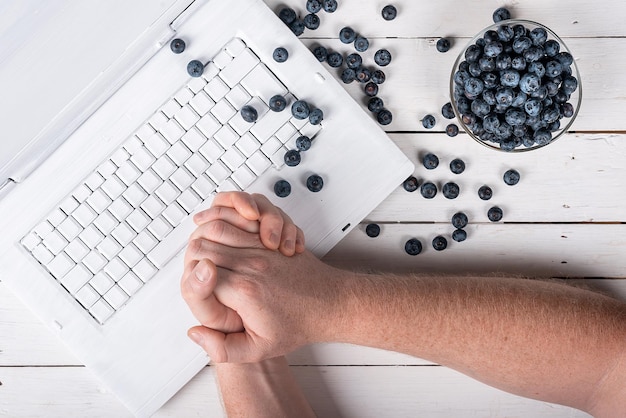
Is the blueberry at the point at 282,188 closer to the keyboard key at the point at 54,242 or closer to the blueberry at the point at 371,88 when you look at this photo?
the blueberry at the point at 371,88

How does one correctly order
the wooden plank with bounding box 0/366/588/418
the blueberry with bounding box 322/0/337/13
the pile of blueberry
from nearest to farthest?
the pile of blueberry → the blueberry with bounding box 322/0/337/13 → the wooden plank with bounding box 0/366/588/418

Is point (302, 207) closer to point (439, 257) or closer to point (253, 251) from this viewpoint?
point (253, 251)

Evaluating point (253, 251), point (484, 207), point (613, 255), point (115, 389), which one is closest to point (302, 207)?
point (253, 251)

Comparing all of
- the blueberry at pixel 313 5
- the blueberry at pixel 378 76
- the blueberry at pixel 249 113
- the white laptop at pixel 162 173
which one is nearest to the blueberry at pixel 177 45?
the white laptop at pixel 162 173

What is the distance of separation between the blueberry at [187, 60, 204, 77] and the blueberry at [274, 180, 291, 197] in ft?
0.78

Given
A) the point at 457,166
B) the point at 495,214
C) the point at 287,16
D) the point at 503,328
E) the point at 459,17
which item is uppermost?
the point at 287,16

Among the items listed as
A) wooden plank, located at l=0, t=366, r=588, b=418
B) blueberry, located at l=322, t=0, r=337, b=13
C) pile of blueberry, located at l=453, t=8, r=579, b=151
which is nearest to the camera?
pile of blueberry, located at l=453, t=8, r=579, b=151

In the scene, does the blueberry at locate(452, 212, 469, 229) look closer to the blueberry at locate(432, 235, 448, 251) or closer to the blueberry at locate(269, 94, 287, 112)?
the blueberry at locate(432, 235, 448, 251)

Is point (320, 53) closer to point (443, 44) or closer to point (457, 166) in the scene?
point (443, 44)

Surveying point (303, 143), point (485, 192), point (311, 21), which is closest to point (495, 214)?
point (485, 192)

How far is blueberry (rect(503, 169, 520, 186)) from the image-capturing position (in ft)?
4.08

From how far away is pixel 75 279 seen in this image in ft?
3.81

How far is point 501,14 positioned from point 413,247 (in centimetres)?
47

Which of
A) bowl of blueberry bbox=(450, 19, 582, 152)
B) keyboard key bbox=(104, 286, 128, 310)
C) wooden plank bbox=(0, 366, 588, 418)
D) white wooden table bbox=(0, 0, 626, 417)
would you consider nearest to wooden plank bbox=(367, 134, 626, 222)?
white wooden table bbox=(0, 0, 626, 417)
